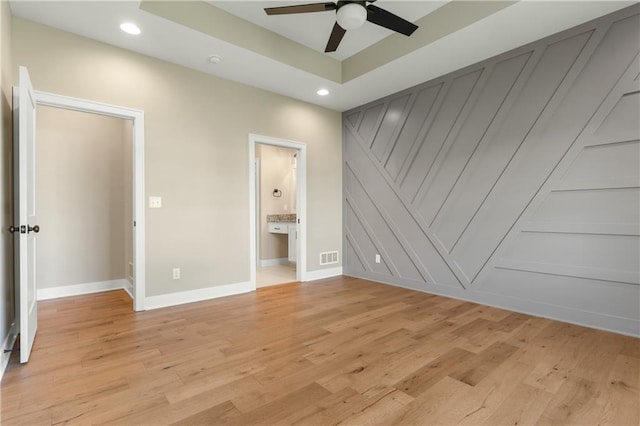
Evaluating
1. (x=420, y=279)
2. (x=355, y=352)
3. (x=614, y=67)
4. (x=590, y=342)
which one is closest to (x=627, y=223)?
(x=590, y=342)

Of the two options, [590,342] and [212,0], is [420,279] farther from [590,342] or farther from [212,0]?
[212,0]

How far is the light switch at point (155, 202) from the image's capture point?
336 centimetres

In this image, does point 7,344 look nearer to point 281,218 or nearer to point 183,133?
point 183,133

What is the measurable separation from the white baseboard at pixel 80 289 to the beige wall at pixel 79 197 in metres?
0.06

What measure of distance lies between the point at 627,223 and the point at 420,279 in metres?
2.11

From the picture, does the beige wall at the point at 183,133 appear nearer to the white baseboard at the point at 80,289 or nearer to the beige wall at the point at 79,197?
the beige wall at the point at 79,197

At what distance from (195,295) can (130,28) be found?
9.18 ft

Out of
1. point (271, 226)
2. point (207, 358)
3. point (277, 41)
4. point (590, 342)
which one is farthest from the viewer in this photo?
point (271, 226)

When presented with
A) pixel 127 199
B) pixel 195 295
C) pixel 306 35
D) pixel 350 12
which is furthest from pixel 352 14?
pixel 127 199

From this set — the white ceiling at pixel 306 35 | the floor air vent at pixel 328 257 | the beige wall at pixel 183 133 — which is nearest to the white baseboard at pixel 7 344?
the beige wall at pixel 183 133

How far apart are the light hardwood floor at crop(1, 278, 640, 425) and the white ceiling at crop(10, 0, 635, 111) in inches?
107

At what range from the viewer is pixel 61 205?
13.1 ft

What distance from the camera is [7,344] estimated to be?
2209mm

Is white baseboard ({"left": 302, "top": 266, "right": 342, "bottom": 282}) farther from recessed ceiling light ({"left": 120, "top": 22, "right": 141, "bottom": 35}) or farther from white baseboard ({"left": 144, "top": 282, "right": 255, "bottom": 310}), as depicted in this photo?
recessed ceiling light ({"left": 120, "top": 22, "right": 141, "bottom": 35})
